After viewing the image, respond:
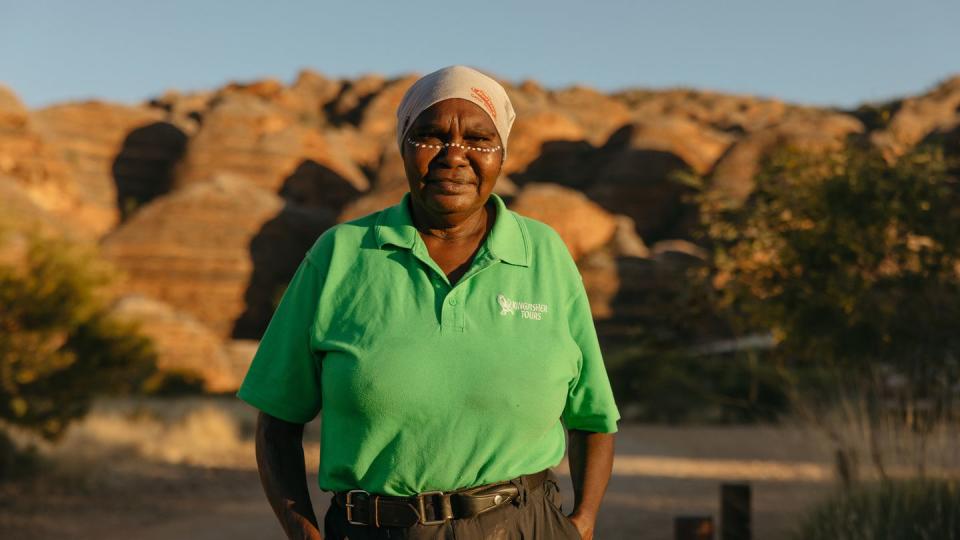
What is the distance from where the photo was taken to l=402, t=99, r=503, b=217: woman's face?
2.42 m

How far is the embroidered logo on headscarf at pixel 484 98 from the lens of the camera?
2410 millimetres

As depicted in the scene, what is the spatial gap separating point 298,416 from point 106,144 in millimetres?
50671

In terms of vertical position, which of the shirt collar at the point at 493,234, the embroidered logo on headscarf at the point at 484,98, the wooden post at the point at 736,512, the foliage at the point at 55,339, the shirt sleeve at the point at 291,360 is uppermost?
the embroidered logo on headscarf at the point at 484,98

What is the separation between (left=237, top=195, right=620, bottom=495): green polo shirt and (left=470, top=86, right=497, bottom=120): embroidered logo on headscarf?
0.26 metres

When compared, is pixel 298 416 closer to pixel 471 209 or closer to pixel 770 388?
pixel 471 209

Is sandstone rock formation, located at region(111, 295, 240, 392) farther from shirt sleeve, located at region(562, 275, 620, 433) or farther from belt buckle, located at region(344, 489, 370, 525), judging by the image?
belt buckle, located at region(344, 489, 370, 525)

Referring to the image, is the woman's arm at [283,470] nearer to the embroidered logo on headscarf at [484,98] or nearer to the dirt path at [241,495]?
the embroidered logo on headscarf at [484,98]

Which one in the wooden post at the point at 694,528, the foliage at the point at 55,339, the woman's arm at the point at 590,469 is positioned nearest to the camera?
the woman's arm at the point at 590,469

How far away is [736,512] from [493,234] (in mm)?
5838

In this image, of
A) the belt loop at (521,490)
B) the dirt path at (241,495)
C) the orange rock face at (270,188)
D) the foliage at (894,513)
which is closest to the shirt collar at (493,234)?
the belt loop at (521,490)

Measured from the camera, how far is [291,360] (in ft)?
7.67

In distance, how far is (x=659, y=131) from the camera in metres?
48.1

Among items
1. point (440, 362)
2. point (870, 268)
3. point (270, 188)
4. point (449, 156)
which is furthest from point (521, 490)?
point (270, 188)

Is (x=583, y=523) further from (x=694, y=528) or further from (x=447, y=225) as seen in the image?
(x=694, y=528)
